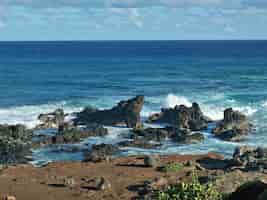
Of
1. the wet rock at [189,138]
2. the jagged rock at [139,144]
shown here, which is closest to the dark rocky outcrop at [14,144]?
the jagged rock at [139,144]

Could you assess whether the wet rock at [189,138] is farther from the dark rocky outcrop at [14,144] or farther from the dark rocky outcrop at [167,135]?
the dark rocky outcrop at [14,144]

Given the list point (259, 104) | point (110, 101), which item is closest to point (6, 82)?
point (110, 101)

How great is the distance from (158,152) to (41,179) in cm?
1190

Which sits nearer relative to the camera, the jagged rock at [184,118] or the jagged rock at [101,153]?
the jagged rock at [101,153]

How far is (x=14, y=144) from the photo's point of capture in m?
42.3

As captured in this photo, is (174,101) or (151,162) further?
(174,101)

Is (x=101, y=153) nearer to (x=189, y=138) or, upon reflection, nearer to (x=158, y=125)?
(x=189, y=138)

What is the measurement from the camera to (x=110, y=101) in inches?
2685

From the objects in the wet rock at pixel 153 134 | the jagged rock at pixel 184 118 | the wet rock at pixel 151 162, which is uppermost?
the jagged rock at pixel 184 118

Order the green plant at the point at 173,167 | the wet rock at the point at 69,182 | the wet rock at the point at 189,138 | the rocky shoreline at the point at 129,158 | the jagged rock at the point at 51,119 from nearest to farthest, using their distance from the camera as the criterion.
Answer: the rocky shoreline at the point at 129,158 < the wet rock at the point at 69,182 < the green plant at the point at 173,167 < the wet rock at the point at 189,138 < the jagged rock at the point at 51,119

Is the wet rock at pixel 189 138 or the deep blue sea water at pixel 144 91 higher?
the deep blue sea water at pixel 144 91

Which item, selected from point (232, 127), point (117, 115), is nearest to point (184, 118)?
point (232, 127)

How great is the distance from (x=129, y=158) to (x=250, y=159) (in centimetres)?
759

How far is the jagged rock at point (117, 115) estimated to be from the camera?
53.5 m
